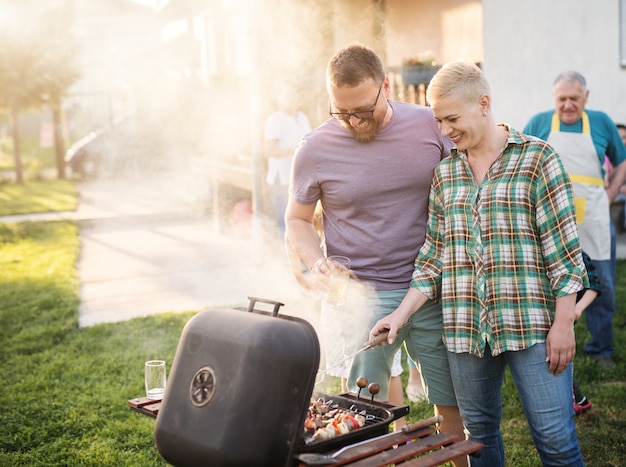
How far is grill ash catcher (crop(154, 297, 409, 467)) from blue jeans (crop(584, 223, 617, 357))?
3216mm

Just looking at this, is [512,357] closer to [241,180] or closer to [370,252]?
[370,252]

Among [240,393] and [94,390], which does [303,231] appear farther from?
[94,390]

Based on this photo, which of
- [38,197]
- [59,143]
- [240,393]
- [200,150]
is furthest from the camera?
[59,143]

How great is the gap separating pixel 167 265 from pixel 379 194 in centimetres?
663

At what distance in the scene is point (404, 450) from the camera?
232cm

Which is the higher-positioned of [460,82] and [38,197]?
[460,82]

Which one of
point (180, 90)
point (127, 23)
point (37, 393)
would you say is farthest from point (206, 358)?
point (127, 23)

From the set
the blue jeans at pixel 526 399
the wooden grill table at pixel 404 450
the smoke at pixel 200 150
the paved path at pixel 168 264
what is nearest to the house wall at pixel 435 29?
the smoke at pixel 200 150

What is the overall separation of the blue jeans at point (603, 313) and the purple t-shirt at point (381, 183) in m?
2.41

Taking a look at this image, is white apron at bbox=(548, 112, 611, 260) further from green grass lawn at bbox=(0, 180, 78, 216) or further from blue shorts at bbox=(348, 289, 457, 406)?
green grass lawn at bbox=(0, 180, 78, 216)

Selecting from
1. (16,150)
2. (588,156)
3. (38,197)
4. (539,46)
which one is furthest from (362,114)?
(16,150)

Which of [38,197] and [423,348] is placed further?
[38,197]

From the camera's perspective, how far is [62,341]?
6094 millimetres

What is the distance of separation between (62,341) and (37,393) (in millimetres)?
1207
